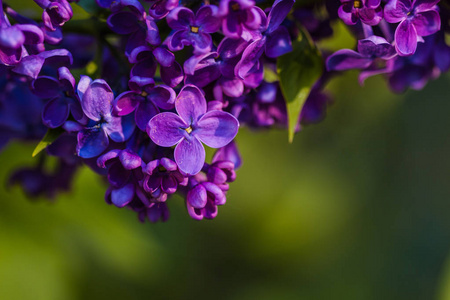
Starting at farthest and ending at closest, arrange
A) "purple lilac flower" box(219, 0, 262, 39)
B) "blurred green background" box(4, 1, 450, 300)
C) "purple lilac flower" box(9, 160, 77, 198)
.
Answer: "blurred green background" box(4, 1, 450, 300)
"purple lilac flower" box(9, 160, 77, 198)
"purple lilac flower" box(219, 0, 262, 39)

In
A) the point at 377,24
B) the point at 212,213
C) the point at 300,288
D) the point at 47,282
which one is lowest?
the point at 300,288

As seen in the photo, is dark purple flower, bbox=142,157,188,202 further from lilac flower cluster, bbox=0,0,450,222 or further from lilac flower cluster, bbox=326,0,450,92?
lilac flower cluster, bbox=326,0,450,92

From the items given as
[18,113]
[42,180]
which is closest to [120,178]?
[18,113]

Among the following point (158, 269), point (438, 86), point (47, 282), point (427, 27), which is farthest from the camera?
point (438, 86)

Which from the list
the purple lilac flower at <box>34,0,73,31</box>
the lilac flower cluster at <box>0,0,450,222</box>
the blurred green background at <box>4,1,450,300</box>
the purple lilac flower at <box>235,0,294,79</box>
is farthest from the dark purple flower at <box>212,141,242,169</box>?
the blurred green background at <box>4,1,450,300</box>

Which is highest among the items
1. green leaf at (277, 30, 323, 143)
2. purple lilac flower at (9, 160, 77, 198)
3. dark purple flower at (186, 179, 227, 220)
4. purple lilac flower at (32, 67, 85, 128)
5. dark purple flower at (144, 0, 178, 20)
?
dark purple flower at (144, 0, 178, 20)

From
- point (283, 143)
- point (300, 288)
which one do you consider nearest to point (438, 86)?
point (283, 143)

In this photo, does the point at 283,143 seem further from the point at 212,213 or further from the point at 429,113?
the point at 212,213
